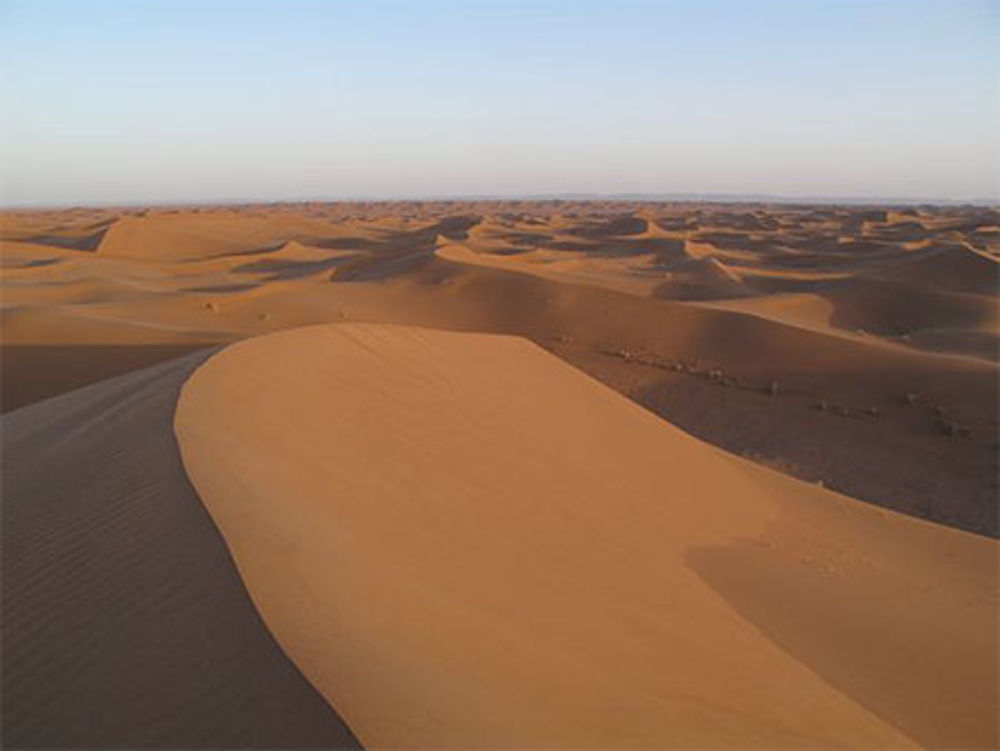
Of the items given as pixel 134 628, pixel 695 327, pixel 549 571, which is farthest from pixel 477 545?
pixel 695 327

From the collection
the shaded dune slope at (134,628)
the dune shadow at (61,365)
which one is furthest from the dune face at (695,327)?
the shaded dune slope at (134,628)

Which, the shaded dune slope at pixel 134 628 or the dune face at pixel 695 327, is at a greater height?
the shaded dune slope at pixel 134 628

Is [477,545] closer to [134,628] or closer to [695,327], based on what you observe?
[134,628]

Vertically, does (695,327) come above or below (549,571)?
below

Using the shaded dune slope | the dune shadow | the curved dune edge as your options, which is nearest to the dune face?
the dune shadow

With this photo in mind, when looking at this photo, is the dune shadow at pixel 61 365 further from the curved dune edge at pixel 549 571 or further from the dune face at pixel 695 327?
the curved dune edge at pixel 549 571

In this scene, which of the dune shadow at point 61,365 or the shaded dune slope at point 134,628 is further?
the dune shadow at point 61,365

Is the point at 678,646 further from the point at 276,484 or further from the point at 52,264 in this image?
the point at 52,264

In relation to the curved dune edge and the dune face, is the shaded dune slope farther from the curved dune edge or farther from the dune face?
the dune face
